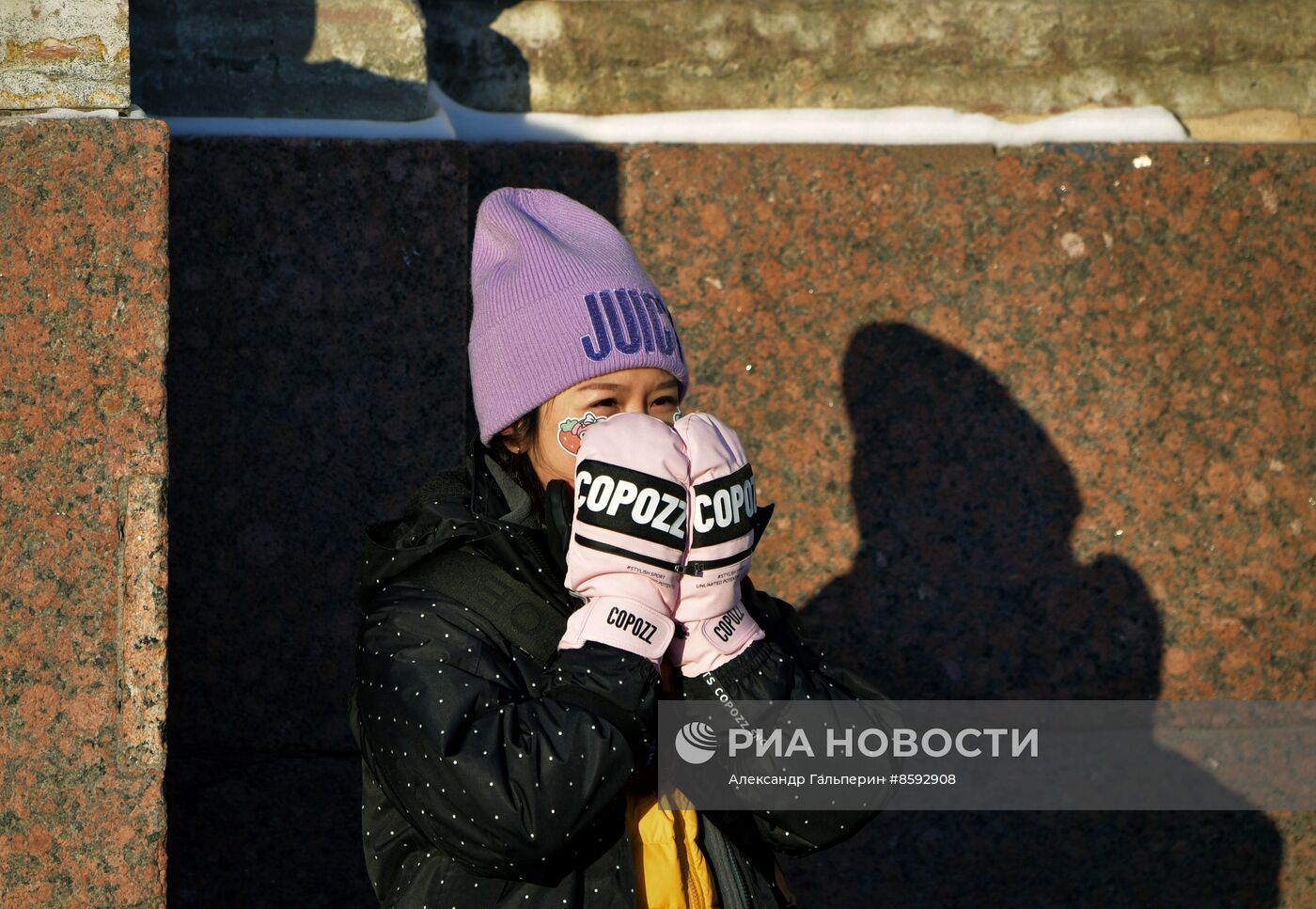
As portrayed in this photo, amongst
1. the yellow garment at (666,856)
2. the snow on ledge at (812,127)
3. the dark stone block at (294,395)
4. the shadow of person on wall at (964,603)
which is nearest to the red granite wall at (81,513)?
the dark stone block at (294,395)

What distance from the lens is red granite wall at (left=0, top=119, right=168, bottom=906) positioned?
7.87 feet

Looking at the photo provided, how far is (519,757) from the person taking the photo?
1.89 meters

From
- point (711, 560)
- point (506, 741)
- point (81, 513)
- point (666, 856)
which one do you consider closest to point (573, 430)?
point (711, 560)

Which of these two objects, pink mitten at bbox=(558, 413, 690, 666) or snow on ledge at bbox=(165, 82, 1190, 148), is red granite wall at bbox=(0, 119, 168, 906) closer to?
pink mitten at bbox=(558, 413, 690, 666)

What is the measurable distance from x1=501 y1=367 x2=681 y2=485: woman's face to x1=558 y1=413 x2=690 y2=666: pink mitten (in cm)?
27

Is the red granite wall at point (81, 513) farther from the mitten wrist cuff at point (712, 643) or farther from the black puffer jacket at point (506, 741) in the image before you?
the mitten wrist cuff at point (712, 643)

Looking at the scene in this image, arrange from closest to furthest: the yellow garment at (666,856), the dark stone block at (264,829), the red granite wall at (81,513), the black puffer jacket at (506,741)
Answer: the black puffer jacket at (506,741) < the yellow garment at (666,856) < the red granite wall at (81,513) < the dark stone block at (264,829)

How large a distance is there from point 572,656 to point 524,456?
1.77ft

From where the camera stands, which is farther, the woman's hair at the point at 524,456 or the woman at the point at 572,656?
the woman's hair at the point at 524,456

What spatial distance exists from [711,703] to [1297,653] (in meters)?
2.14

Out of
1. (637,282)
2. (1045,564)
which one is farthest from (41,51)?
(1045,564)

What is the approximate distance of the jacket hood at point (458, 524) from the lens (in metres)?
2.15

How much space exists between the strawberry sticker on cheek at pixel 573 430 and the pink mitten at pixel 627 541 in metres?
0.25

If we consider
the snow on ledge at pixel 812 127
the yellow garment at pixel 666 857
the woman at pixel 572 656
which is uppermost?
the snow on ledge at pixel 812 127
